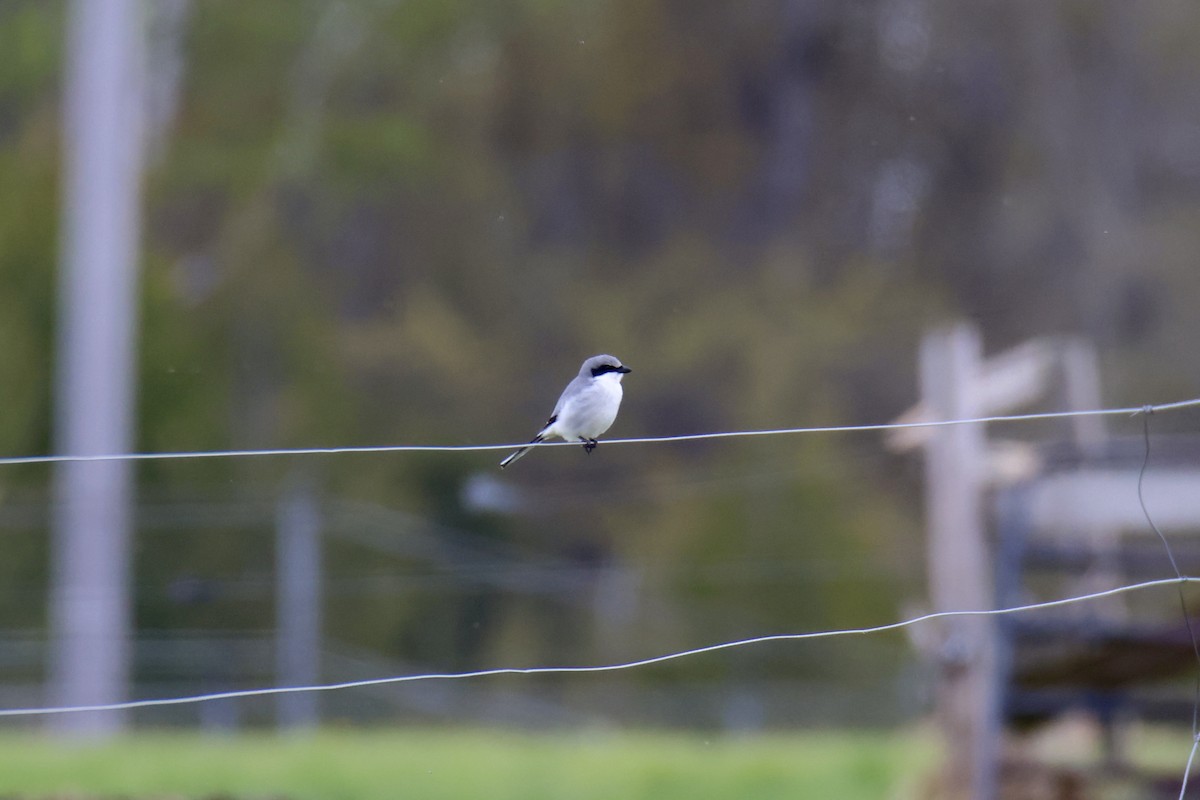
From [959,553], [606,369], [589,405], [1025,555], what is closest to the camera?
[589,405]

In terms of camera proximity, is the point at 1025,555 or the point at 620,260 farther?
the point at 620,260

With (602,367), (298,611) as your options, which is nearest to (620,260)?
(298,611)

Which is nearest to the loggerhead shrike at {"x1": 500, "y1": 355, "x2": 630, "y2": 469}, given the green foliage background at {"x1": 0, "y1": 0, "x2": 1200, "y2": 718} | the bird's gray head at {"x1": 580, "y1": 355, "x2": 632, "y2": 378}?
the bird's gray head at {"x1": 580, "y1": 355, "x2": 632, "y2": 378}

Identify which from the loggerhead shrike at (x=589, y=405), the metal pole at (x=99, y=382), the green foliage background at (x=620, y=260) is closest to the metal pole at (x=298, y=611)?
the metal pole at (x=99, y=382)

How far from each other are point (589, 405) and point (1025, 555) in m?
2.19

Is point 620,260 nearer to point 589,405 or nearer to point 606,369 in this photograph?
point 606,369

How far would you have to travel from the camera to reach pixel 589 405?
3.80m

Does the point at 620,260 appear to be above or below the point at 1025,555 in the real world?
above

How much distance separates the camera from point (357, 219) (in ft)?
42.8

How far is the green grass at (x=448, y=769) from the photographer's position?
5.48 meters

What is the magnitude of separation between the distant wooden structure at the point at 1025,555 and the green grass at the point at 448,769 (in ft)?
1.66

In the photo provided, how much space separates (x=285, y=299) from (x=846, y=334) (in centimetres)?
447

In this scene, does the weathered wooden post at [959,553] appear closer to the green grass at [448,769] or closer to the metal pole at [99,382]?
the green grass at [448,769]

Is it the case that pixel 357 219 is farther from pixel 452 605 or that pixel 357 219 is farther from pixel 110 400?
pixel 110 400
